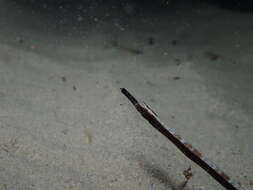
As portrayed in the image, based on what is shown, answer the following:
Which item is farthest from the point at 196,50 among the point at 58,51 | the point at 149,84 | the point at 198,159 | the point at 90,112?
the point at 198,159

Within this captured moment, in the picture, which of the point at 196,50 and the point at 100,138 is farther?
the point at 196,50

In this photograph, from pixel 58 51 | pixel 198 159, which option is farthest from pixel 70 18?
pixel 198 159

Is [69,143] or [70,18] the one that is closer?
[69,143]

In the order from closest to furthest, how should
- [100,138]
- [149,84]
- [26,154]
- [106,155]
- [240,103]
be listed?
[26,154], [106,155], [100,138], [240,103], [149,84]

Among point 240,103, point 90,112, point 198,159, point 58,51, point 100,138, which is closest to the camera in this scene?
point 198,159

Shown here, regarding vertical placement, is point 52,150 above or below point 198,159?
below

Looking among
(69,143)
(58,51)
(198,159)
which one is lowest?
(58,51)

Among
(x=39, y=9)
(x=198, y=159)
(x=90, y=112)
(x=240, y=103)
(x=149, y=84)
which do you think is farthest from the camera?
(x=39, y=9)

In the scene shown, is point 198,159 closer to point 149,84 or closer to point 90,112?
point 90,112

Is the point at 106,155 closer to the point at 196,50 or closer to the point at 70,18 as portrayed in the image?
the point at 196,50
